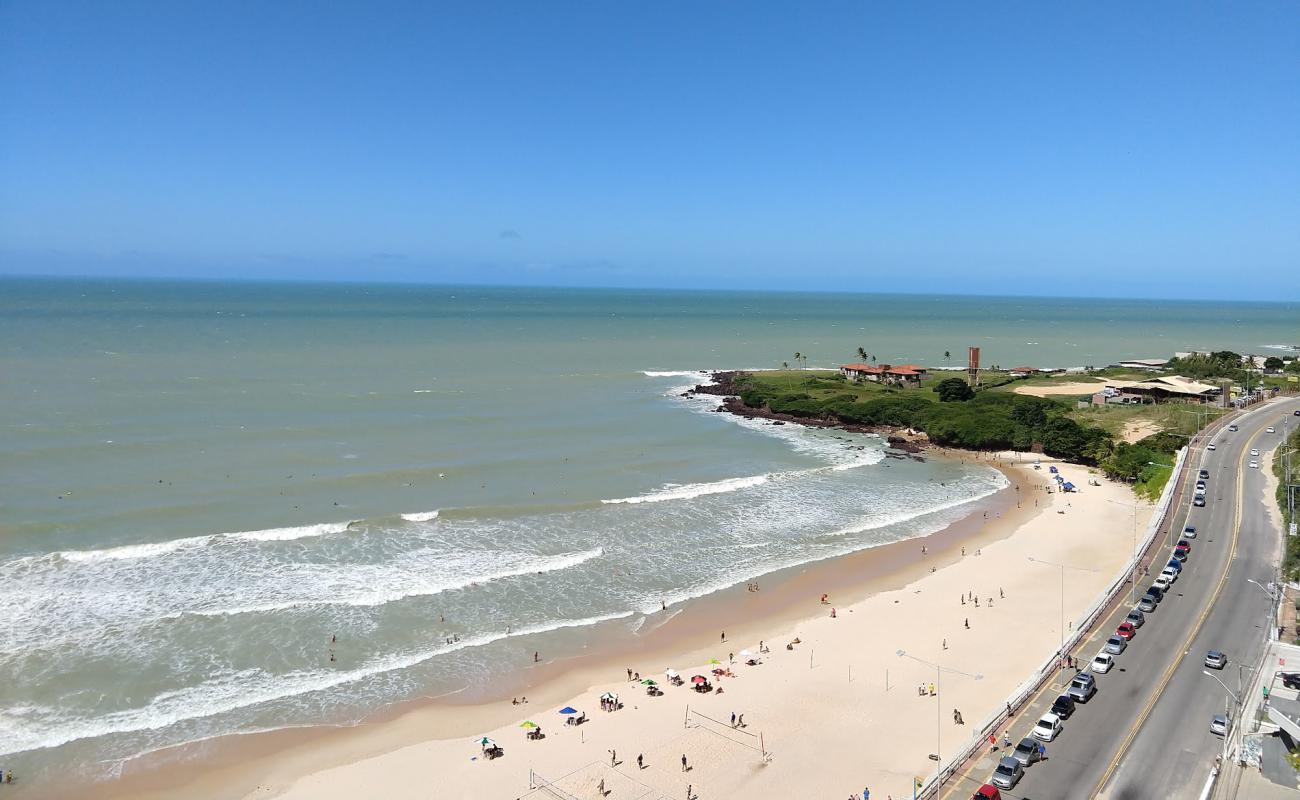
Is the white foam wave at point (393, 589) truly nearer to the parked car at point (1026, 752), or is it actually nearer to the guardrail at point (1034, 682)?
the guardrail at point (1034, 682)

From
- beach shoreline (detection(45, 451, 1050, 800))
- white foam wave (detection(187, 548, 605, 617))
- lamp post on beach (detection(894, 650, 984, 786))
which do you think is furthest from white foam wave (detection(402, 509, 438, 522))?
lamp post on beach (detection(894, 650, 984, 786))

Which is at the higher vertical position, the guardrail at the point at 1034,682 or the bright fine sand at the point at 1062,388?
the bright fine sand at the point at 1062,388

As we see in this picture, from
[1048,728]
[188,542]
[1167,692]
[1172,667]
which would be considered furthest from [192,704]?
[1172,667]

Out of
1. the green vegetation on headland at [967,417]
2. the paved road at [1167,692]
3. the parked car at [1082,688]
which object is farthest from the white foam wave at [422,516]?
the green vegetation on headland at [967,417]

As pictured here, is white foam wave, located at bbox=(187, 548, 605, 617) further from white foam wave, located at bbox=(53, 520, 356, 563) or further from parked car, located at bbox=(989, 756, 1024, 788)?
parked car, located at bbox=(989, 756, 1024, 788)

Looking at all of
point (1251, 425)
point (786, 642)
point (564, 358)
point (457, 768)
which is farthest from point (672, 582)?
point (564, 358)
